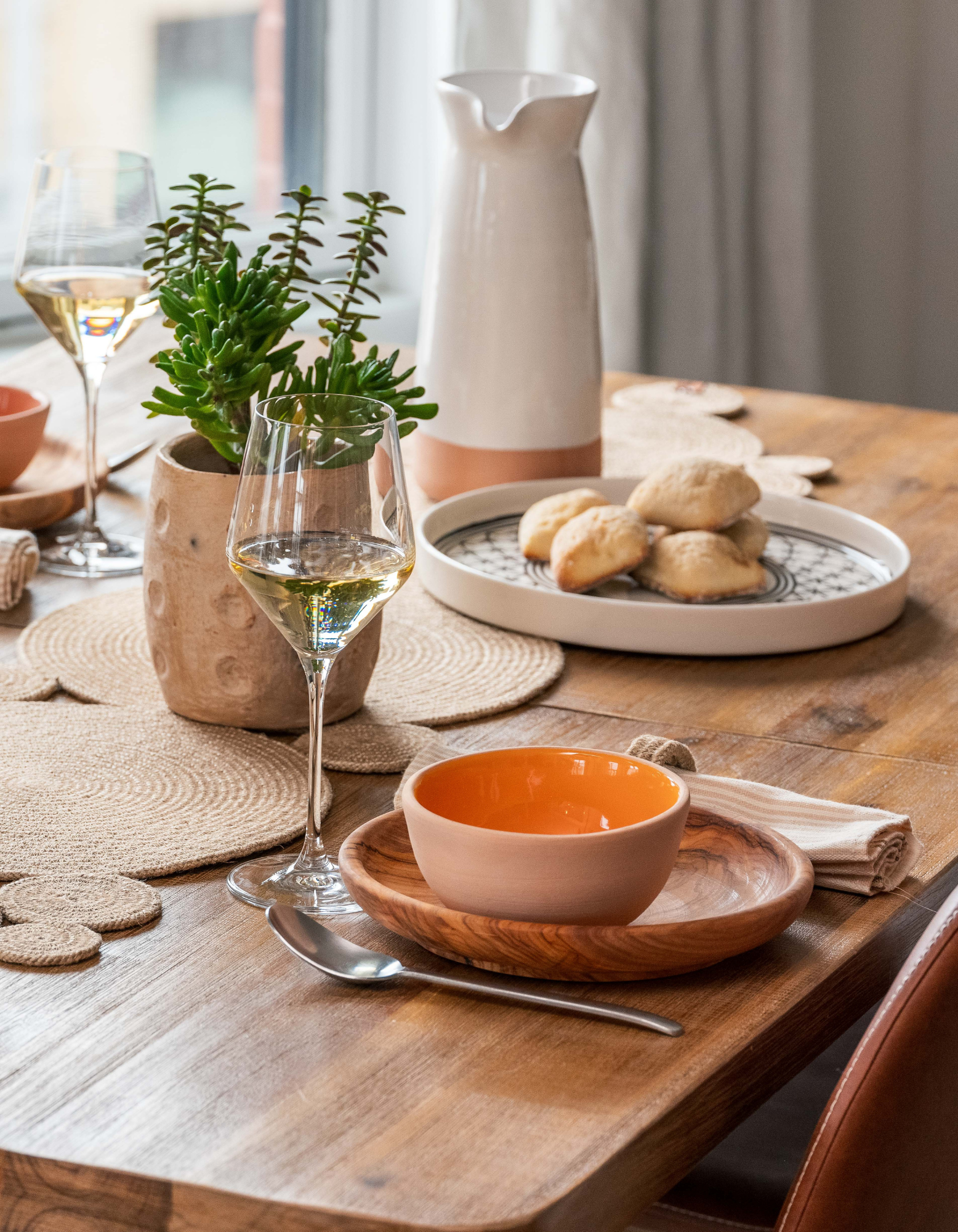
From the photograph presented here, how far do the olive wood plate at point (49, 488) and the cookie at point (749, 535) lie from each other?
0.56 m

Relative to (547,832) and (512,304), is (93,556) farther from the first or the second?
(547,832)

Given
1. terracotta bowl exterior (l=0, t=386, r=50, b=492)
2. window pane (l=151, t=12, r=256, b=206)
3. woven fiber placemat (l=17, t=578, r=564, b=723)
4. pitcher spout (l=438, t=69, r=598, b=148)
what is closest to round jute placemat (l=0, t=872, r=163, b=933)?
woven fiber placemat (l=17, t=578, r=564, b=723)

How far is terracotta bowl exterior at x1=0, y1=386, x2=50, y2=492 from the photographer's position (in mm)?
1290

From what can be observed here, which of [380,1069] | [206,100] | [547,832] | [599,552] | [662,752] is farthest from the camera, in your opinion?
[206,100]

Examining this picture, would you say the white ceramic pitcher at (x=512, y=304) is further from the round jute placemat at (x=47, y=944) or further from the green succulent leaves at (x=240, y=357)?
the round jute placemat at (x=47, y=944)

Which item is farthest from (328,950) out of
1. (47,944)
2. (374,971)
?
(47,944)

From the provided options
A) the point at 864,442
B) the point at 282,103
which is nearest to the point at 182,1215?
the point at 864,442

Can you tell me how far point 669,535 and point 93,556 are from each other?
47 centimetres

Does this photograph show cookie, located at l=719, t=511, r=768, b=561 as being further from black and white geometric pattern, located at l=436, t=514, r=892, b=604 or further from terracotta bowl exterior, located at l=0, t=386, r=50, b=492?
terracotta bowl exterior, located at l=0, t=386, r=50, b=492

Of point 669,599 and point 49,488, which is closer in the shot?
point 669,599

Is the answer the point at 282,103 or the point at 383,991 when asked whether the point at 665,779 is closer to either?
the point at 383,991

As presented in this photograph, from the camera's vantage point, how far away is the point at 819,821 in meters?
0.79

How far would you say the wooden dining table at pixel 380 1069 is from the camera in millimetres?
521

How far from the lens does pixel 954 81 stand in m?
3.12
